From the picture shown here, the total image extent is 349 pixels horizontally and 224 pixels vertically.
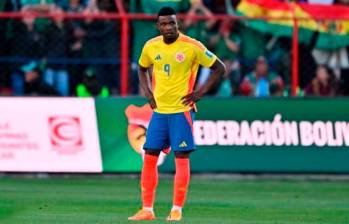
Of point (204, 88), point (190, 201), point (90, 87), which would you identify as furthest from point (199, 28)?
point (204, 88)

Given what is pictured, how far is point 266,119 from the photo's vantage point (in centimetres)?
1917

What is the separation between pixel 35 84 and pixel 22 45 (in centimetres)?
71

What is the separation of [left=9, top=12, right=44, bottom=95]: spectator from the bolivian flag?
359 centimetres

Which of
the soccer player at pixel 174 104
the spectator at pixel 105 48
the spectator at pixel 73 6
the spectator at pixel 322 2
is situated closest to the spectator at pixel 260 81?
the spectator at pixel 322 2

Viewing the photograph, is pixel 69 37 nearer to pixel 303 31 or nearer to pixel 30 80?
pixel 30 80

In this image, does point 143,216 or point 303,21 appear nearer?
point 143,216

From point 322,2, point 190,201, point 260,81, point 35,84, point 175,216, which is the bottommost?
point 190,201

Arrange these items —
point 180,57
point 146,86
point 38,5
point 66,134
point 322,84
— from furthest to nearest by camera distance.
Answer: point 38,5 < point 322,84 < point 66,134 < point 146,86 < point 180,57

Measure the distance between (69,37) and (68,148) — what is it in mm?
2261

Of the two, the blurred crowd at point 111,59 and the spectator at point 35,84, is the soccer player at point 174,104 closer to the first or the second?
the blurred crowd at point 111,59

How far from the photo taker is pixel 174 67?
1271 cm

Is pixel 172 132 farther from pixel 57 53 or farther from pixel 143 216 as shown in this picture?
pixel 57 53

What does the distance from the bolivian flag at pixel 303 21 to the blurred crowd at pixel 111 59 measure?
0.56ft

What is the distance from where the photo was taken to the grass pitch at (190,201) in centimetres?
1267
